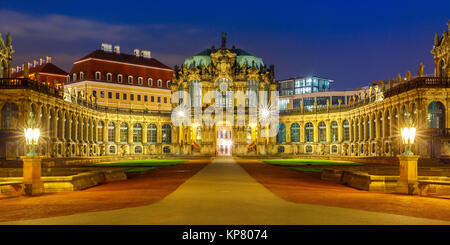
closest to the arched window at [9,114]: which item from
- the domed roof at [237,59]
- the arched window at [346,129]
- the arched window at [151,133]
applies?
the arched window at [151,133]

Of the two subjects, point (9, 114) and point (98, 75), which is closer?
point (9, 114)

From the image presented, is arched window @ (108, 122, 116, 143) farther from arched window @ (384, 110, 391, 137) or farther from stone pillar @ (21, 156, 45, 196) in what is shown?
stone pillar @ (21, 156, 45, 196)

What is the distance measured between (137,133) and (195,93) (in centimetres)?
1643

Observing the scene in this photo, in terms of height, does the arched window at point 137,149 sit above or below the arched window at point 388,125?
below

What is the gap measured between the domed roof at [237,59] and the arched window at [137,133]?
2000cm

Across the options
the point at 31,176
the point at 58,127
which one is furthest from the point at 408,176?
the point at 58,127

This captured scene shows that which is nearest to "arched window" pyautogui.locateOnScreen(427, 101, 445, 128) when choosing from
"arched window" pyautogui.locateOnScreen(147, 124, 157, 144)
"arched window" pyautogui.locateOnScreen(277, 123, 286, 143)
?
"arched window" pyautogui.locateOnScreen(277, 123, 286, 143)

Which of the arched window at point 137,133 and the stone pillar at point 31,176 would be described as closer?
the stone pillar at point 31,176

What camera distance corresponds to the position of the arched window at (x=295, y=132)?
10819cm

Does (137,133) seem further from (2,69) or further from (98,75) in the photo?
(2,69)

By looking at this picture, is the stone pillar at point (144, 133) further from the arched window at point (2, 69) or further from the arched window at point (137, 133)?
the arched window at point (2, 69)

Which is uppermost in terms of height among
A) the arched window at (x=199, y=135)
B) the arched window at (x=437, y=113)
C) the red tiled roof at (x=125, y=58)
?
the red tiled roof at (x=125, y=58)

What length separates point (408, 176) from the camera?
1064 inches
